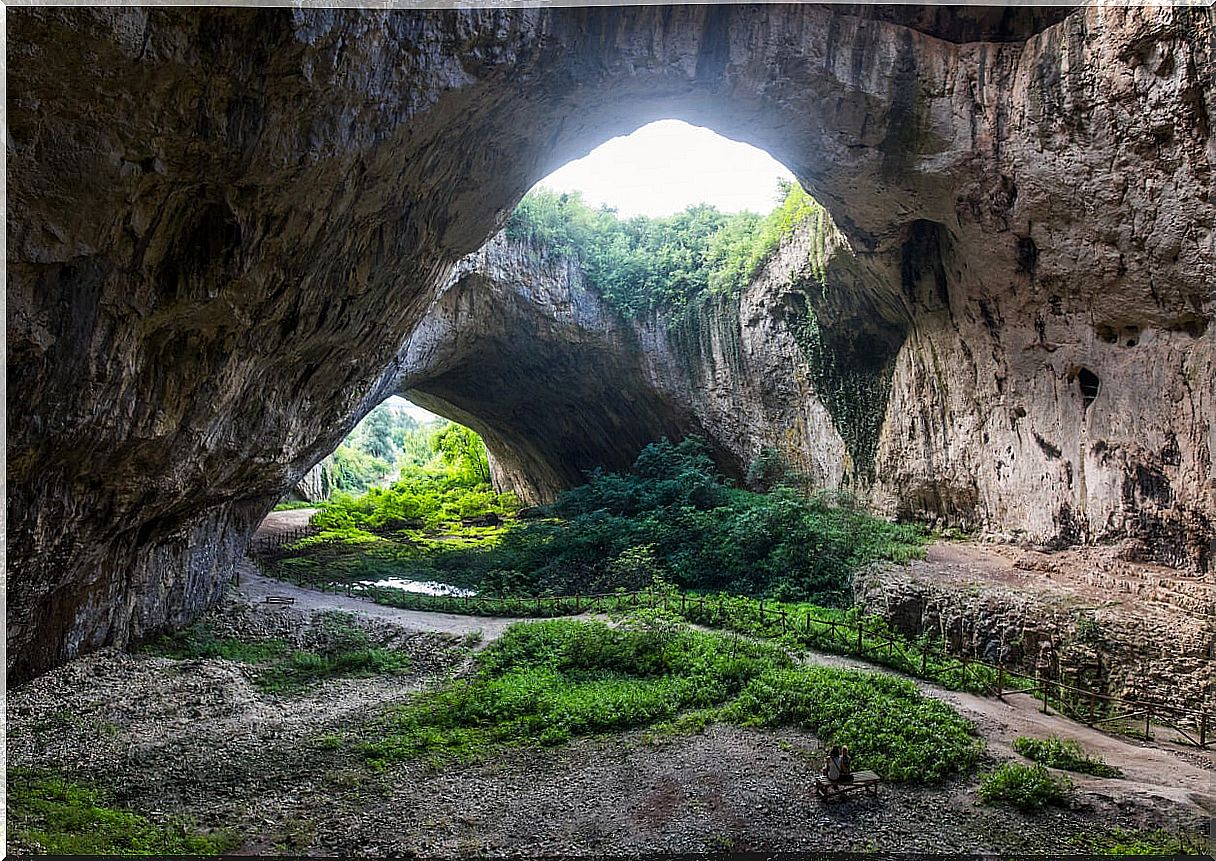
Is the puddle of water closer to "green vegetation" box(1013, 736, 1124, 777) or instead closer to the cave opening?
"green vegetation" box(1013, 736, 1124, 777)

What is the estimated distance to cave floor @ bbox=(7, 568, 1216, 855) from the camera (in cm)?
749

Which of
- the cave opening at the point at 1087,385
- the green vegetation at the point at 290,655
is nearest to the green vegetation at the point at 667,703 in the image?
the green vegetation at the point at 290,655

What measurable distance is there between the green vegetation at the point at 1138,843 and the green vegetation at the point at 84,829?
7.87 m

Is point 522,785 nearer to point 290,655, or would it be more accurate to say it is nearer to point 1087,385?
point 290,655

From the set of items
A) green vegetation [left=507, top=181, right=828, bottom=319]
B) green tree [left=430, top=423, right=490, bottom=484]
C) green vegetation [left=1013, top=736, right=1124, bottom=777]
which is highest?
green vegetation [left=507, top=181, right=828, bottom=319]

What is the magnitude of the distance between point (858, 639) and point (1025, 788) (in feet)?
16.2

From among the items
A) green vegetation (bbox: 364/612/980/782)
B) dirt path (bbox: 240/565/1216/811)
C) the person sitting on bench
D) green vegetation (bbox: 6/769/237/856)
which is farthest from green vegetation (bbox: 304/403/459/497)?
the person sitting on bench

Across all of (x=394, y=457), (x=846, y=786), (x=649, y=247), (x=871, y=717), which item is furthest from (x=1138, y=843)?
(x=394, y=457)

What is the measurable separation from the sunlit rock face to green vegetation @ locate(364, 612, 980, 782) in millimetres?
4983

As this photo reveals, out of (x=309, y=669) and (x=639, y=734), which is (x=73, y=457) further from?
(x=639, y=734)

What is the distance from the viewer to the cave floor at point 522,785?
7.49 m

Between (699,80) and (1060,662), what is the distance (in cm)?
1060

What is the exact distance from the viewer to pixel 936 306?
16.8m

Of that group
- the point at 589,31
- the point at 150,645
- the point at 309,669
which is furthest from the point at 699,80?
the point at 150,645
